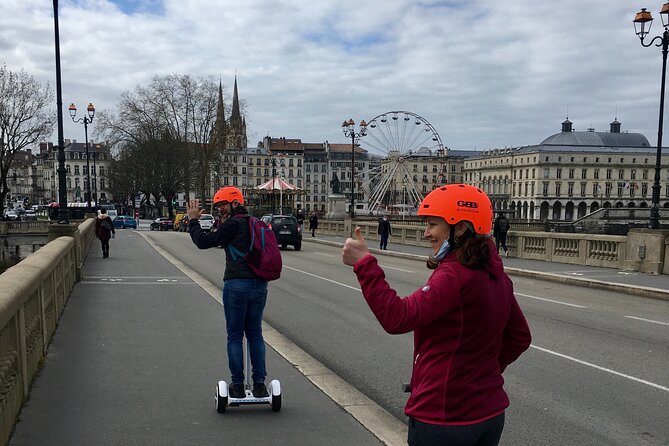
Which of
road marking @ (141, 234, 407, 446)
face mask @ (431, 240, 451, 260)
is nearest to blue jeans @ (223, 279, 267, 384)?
road marking @ (141, 234, 407, 446)

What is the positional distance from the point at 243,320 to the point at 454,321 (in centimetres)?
299

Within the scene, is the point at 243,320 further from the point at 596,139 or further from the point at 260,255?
the point at 596,139

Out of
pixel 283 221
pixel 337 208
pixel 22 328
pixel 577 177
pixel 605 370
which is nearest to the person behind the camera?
pixel 22 328

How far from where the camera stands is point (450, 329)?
7.98ft

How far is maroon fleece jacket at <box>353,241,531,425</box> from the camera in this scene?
237 cm

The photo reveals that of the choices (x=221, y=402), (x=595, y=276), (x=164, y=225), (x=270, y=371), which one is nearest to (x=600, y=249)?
(x=595, y=276)

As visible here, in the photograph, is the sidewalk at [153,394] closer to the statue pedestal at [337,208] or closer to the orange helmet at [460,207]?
the orange helmet at [460,207]

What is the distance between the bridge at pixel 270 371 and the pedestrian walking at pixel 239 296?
351 mm

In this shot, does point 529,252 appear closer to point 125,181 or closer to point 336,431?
point 336,431

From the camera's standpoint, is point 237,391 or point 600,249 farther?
point 600,249

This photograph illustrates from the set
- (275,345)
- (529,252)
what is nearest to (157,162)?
(529,252)

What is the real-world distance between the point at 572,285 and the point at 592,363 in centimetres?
962

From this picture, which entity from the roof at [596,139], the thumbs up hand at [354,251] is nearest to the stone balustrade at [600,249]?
the thumbs up hand at [354,251]

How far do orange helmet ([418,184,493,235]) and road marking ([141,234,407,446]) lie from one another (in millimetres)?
2534
